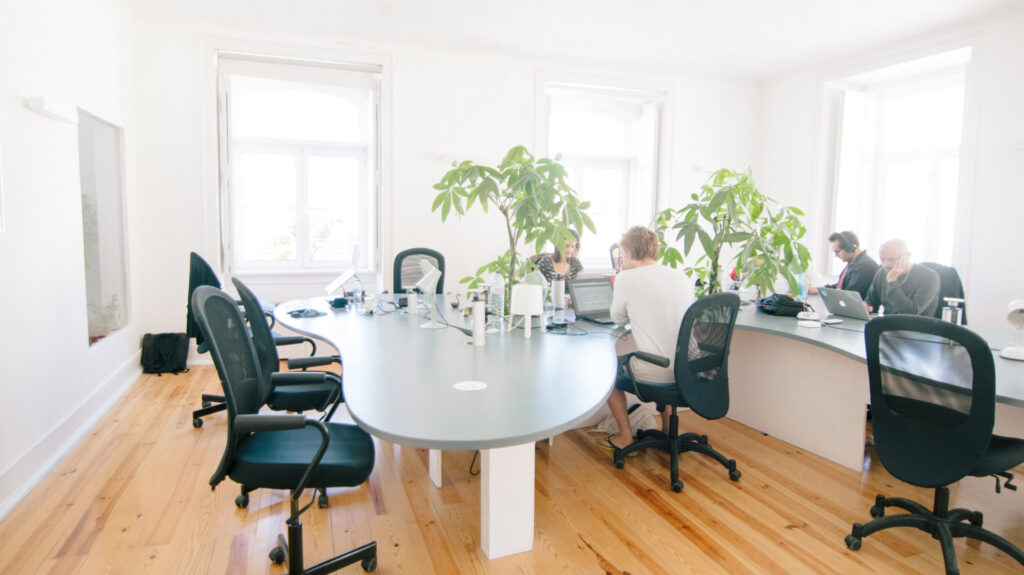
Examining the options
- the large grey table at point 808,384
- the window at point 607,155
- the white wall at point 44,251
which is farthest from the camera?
the window at point 607,155

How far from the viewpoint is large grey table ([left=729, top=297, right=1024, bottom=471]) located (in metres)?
3.12

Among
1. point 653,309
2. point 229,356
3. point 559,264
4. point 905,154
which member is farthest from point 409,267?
point 905,154

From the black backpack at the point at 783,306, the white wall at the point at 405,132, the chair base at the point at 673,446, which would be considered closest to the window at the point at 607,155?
the white wall at the point at 405,132

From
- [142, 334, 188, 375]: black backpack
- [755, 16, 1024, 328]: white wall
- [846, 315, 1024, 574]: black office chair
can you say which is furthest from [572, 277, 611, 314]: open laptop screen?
[142, 334, 188, 375]: black backpack

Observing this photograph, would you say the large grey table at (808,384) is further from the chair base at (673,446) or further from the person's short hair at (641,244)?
the person's short hair at (641,244)

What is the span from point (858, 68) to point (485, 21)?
4.06 meters

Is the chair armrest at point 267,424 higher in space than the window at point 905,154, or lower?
lower

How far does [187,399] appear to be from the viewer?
4309 millimetres

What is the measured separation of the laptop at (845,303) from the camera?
369 centimetres

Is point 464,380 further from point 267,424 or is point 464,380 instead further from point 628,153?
point 628,153

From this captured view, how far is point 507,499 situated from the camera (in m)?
2.12

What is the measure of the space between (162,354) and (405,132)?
316 cm

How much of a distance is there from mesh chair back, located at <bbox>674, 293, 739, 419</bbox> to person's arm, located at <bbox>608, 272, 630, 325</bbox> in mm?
419

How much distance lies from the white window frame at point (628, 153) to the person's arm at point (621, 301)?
11.8ft
